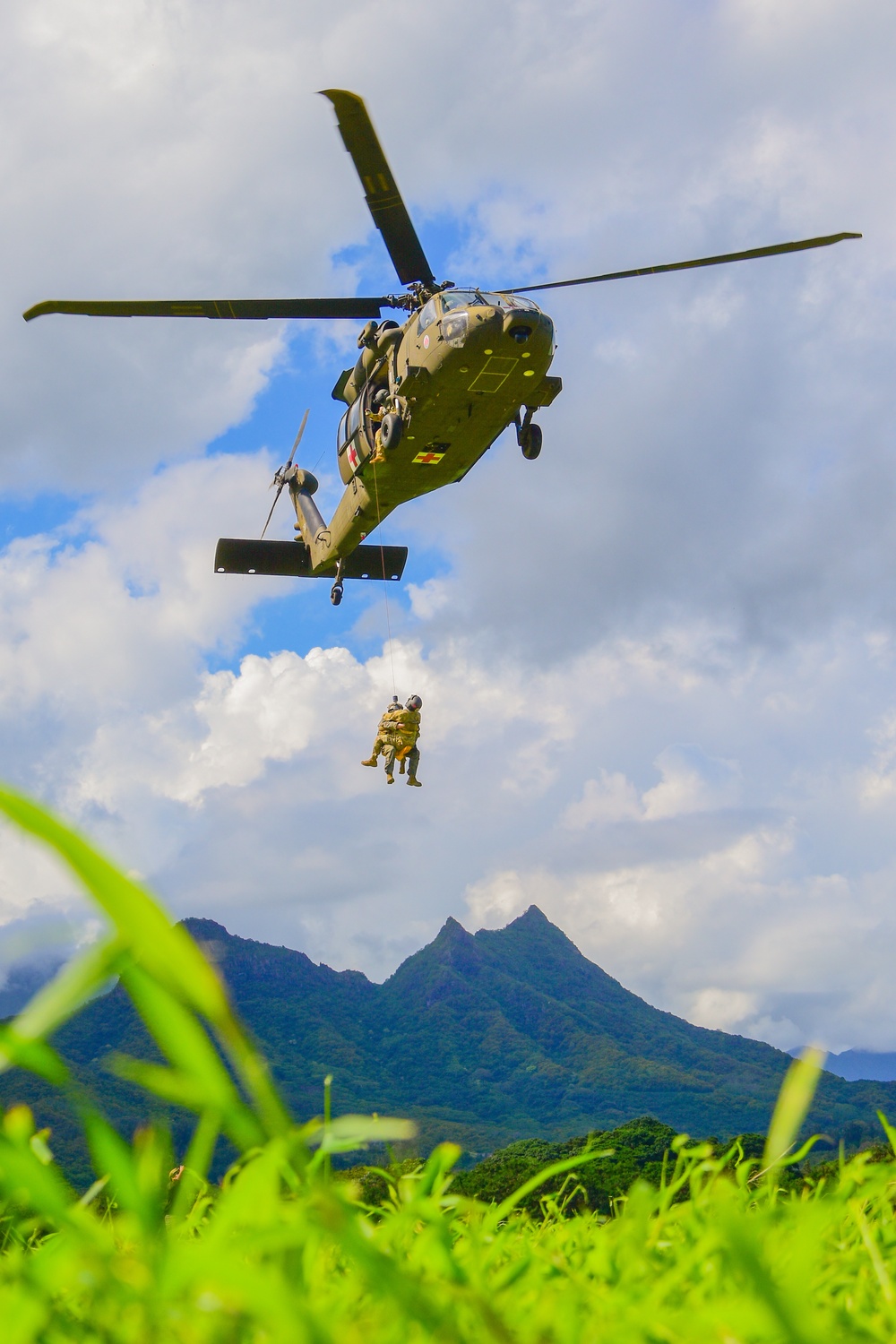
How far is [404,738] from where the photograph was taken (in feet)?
64.2

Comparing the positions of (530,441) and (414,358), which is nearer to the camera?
(414,358)

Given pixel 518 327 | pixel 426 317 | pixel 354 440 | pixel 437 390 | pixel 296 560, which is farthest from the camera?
pixel 296 560

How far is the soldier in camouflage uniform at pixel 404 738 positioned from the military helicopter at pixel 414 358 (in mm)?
3555

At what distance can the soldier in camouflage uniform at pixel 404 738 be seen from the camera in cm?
1958

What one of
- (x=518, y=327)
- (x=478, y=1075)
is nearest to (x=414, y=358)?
(x=518, y=327)

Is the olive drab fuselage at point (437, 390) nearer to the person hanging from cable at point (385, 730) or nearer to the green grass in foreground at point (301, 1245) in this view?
the person hanging from cable at point (385, 730)

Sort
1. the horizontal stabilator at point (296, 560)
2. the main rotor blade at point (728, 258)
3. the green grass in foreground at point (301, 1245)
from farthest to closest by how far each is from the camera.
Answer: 1. the horizontal stabilator at point (296, 560)
2. the main rotor blade at point (728, 258)
3. the green grass in foreground at point (301, 1245)

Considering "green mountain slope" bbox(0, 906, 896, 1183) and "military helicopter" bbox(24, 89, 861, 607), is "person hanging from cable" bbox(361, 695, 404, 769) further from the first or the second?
"green mountain slope" bbox(0, 906, 896, 1183)

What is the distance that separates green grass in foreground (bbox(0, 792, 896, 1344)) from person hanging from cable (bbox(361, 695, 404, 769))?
17.8 meters

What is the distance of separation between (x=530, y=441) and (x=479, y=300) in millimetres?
2449

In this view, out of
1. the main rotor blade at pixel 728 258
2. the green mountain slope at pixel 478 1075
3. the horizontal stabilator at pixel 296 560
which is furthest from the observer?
the green mountain slope at pixel 478 1075

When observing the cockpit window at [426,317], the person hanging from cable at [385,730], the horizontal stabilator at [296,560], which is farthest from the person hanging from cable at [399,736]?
the cockpit window at [426,317]

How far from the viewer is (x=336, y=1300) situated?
1.16 metres

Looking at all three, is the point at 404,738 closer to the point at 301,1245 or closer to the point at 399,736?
the point at 399,736
